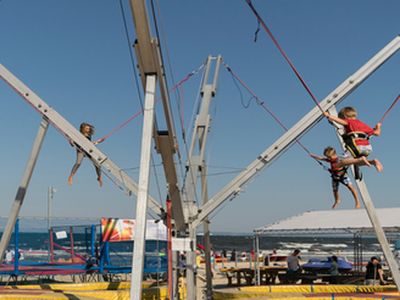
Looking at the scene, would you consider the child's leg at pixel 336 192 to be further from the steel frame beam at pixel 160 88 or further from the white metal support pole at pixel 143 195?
the white metal support pole at pixel 143 195

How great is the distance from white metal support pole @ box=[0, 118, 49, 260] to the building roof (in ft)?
33.4

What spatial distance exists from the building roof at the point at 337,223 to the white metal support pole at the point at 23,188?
10.2 m

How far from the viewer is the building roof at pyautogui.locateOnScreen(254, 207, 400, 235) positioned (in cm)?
1650

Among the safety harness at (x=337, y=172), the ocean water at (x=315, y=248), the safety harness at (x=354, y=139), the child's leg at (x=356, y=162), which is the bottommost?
the child's leg at (x=356, y=162)

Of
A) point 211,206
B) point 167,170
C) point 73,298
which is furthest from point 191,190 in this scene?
point 73,298

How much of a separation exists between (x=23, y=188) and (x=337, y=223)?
11.4 meters

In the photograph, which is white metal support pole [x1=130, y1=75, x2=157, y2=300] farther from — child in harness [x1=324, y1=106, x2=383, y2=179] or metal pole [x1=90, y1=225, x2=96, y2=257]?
metal pole [x1=90, y1=225, x2=96, y2=257]

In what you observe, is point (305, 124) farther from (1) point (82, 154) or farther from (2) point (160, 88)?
(1) point (82, 154)

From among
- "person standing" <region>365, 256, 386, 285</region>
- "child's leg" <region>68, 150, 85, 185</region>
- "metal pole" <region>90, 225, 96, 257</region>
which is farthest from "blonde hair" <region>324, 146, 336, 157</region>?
"metal pole" <region>90, 225, 96, 257</region>

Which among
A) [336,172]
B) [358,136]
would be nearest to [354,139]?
[358,136]

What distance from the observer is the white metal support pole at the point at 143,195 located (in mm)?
6586

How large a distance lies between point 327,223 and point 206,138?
773 centimetres

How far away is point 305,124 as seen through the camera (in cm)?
966

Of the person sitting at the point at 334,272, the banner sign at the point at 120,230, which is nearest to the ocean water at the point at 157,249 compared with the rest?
the banner sign at the point at 120,230
